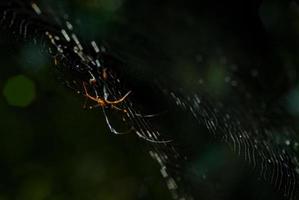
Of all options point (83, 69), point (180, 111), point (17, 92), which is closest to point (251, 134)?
point (180, 111)

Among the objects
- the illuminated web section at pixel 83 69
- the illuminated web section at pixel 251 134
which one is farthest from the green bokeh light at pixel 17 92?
the illuminated web section at pixel 251 134

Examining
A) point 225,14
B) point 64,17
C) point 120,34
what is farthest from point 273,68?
point 64,17

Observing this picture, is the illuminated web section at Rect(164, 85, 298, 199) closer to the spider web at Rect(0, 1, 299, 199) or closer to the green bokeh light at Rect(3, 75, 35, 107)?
the spider web at Rect(0, 1, 299, 199)

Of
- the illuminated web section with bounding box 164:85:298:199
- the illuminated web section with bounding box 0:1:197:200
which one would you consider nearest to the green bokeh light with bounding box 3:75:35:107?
the illuminated web section with bounding box 0:1:197:200

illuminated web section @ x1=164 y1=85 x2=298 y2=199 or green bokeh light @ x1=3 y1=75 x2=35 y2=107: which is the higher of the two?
green bokeh light @ x1=3 y1=75 x2=35 y2=107

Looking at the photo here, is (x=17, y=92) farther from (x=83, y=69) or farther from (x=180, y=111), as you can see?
(x=180, y=111)

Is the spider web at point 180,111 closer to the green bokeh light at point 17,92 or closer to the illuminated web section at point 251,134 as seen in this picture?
the illuminated web section at point 251,134
